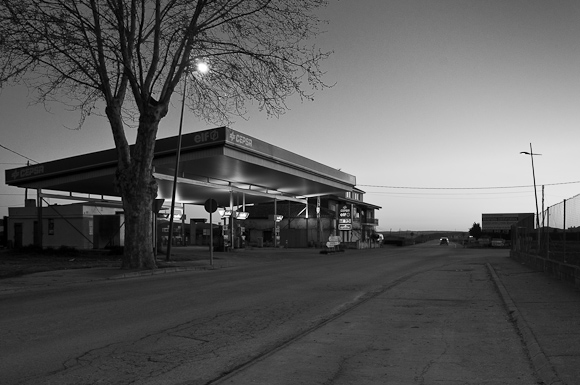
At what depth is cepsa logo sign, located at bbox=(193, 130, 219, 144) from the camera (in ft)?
103

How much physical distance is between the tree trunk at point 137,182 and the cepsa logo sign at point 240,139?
12142 mm

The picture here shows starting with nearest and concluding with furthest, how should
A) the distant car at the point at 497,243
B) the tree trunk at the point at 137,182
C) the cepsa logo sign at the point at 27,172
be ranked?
the tree trunk at the point at 137,182 < the cepsa logo sign at the point at 27,172 < the distant car at the point at 497,243

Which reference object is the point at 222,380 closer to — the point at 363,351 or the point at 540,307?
the point at 363,351

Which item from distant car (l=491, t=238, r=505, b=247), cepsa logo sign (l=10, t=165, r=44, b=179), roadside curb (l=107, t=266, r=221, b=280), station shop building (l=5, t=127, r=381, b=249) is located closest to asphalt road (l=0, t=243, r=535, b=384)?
roadside curb (l=107, t=266, r=221, b=280)

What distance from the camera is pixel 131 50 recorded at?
19406 millimetres

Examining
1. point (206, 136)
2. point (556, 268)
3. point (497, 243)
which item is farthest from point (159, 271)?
point (497, 243)

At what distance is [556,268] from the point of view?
16203mm

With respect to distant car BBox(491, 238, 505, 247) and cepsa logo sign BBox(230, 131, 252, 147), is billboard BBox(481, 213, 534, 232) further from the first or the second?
cepsa logo sign BBox(230, 131, 252, 147)

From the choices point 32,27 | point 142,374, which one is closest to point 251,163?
point 32,27

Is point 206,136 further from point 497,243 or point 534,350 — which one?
point 497,243

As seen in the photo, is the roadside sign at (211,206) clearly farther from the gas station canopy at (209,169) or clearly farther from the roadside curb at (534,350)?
the roadside curb at (534,350)

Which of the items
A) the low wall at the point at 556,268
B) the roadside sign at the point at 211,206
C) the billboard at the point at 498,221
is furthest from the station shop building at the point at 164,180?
the billboard at the point at 498,221

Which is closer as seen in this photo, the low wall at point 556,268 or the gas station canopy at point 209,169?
the low wall at point 556,268

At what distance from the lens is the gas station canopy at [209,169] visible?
32.6 meters
